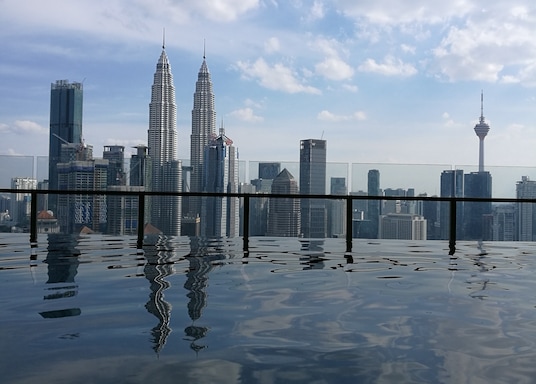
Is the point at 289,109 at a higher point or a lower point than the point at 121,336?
higher

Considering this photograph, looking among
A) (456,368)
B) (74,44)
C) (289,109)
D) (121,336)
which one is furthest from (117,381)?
(74,44)

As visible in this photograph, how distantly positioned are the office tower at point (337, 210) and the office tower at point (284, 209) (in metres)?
0.48

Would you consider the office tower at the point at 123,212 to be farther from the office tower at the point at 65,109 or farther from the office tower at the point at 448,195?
the office tower at the point at 65,109

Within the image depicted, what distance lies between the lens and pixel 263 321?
3.10 metres

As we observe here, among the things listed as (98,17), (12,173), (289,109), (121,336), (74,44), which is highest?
(74,44)

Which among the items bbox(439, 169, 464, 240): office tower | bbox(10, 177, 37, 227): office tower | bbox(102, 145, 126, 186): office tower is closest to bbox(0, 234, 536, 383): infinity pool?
bbox(10, 177, 37, 227): office tower

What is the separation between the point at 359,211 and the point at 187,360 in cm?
657

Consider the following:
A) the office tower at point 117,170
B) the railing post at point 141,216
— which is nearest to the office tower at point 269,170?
the railing post at point 141,216

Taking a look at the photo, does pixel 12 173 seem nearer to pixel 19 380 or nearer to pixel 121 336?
pixel 121 336

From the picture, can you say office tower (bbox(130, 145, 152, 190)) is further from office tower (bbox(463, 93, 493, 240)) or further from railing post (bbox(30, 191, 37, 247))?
office tower (bbox(463, 93, 493, 240))

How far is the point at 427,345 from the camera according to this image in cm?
262

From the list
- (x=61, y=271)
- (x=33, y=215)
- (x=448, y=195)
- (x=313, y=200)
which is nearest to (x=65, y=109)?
(x=33, y=215)

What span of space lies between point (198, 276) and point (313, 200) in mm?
4180

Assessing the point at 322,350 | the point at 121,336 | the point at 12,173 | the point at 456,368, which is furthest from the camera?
the point at 12,173
